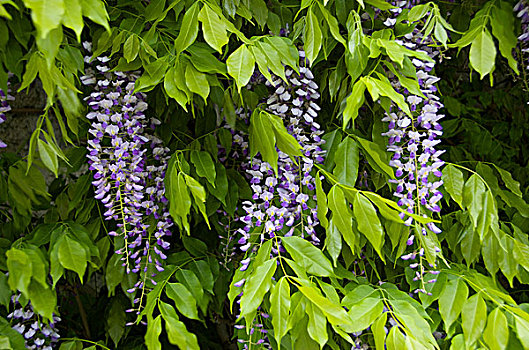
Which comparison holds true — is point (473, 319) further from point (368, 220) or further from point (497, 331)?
point (368, 220)

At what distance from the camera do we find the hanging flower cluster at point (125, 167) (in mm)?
1224

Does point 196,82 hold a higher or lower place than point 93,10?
lower

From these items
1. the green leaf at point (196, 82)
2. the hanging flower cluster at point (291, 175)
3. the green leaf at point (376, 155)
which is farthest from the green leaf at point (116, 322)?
the green leaf at point (376, 155)

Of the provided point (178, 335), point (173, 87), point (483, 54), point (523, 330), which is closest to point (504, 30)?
point (483, 54)

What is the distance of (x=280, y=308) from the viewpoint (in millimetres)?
960

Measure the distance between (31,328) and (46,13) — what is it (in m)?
0.93

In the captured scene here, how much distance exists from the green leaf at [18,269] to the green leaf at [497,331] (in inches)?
38.4

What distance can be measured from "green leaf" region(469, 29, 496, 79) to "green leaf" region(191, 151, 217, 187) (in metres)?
0.65

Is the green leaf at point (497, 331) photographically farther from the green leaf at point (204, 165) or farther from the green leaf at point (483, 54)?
the green leaf at point (204, 165)

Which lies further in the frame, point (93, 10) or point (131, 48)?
point (131, 48)

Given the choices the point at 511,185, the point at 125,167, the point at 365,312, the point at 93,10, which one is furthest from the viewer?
the point at 511,185

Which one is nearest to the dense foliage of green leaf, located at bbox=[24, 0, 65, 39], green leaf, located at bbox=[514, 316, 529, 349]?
green leaf, located at bbox=[514, 316, 529, 349]

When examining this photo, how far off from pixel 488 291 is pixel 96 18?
0.99 meters

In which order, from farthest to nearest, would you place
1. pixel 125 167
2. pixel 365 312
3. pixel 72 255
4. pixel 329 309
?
pixel 125 167
pixel 72 255
pixel 365 312
pixel 329 309
